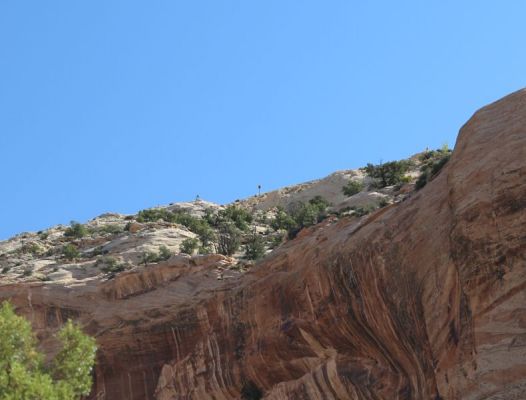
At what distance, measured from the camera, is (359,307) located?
1096 inches

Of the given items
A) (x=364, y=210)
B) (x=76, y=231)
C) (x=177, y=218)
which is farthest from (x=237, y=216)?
(x=364, y=210)

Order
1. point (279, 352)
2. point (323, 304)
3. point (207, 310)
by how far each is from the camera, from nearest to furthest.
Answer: point (323, 304)
point (279, 352)
point (207, 310)

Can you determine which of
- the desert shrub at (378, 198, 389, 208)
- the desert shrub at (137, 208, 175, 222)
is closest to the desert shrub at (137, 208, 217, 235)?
the desert shrub at (137, 208, 175, 222)

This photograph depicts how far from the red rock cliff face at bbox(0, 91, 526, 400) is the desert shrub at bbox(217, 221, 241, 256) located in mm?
8827

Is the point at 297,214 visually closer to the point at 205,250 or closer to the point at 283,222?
the point at 283,222

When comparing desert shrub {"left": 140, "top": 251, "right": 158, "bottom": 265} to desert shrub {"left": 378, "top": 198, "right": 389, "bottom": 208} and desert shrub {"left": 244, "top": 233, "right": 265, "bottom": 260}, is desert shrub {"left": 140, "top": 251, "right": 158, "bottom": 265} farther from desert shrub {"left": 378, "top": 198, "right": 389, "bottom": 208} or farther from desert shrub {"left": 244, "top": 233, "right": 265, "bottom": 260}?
desert shrub {"left": 378, "top": 198, "right": 389, "bottom": 208}

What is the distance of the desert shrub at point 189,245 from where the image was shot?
47156 millimetres

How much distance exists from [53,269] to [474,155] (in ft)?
88.8

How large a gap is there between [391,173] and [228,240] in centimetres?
1056

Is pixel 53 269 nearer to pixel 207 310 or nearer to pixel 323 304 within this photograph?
pixel 207 310

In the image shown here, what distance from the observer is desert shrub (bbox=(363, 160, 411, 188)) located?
51900 mm

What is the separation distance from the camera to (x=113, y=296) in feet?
128

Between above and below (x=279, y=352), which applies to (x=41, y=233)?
above

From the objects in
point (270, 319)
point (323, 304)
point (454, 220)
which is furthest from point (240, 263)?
point (454, 220)
